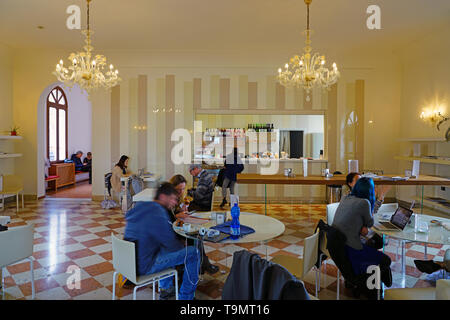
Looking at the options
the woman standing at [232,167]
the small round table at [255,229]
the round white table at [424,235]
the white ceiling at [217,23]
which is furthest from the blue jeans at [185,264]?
the woman standing at [232,167]

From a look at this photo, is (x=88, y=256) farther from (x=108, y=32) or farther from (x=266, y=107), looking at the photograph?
(x=266, y=107)

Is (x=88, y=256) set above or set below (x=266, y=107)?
below

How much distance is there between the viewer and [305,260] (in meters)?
2.37

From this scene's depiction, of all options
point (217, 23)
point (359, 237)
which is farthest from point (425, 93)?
point (359, 237)

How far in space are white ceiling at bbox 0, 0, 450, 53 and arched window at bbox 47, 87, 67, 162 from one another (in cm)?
345

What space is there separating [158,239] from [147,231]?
108 mm

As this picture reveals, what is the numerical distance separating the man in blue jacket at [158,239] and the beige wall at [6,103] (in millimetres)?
6687

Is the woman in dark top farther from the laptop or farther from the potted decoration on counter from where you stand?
the potted decoration on counter

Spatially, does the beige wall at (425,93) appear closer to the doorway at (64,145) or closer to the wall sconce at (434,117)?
the wall sconce at (434,117)

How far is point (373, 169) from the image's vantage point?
748 centimetres
